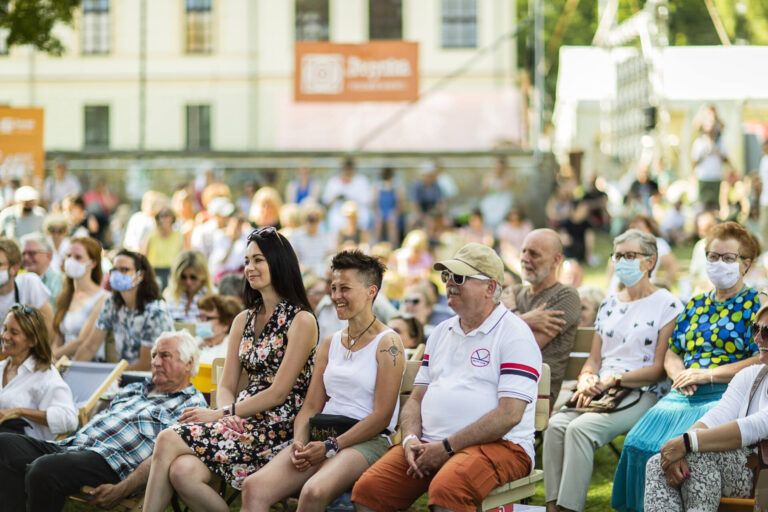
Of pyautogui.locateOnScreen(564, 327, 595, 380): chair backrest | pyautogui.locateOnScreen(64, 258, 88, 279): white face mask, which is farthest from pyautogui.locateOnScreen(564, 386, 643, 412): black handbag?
pyautogui.locateOnScreen(64, 258, 88, 279): white face mask

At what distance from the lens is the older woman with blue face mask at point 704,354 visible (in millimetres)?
5773

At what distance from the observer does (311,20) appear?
2644cm

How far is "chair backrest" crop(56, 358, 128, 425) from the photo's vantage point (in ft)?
23.0

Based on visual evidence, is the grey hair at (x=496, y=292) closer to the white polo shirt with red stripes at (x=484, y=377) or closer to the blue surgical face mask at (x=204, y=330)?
the white polo shirt with red stripes at (x=484, y=377)

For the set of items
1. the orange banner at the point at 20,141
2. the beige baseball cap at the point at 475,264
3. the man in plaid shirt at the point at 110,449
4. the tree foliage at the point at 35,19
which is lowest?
the man in plaid shirt at the point at 110,449

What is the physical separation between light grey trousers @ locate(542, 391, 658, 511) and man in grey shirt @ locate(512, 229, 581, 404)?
360 mm

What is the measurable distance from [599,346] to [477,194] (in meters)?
14.9

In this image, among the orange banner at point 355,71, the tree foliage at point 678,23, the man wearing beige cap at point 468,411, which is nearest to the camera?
the man wearing beige cap at point 468,411

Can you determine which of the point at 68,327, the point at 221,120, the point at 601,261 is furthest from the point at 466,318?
the point at 221,120

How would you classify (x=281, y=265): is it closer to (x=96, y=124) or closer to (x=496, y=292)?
(x=496, y=292)

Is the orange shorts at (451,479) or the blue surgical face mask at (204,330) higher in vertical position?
the blue surgical face mask at (204,330)

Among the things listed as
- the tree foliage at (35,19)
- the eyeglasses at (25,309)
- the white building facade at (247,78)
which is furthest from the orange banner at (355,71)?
the eyeglasses at (25,309)

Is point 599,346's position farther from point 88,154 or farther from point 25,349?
point 88,154

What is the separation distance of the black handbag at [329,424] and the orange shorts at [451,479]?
0.28m
